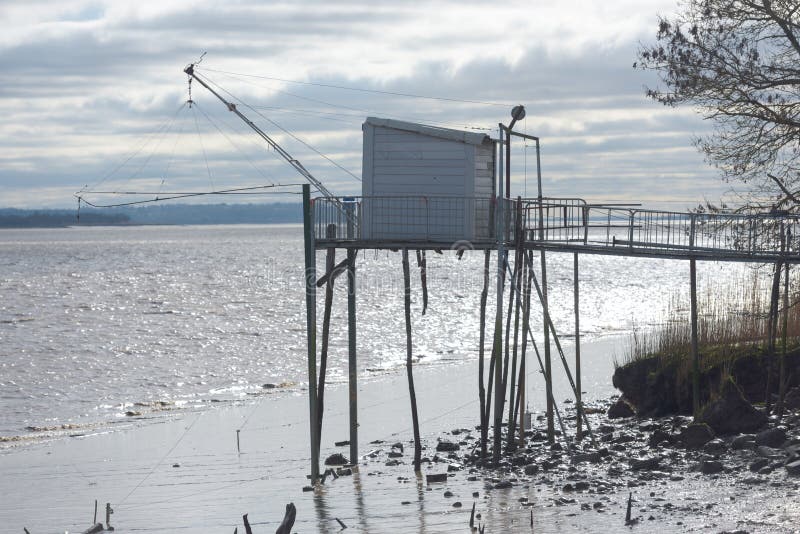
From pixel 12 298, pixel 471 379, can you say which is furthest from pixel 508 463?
pixel 12 298

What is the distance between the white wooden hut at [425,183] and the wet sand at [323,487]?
4760 mm

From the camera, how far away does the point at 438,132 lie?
22.1 meters

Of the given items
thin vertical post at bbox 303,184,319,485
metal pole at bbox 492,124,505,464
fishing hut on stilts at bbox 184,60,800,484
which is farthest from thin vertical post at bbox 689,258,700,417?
thin vertical post at bbox 303,184,319,485

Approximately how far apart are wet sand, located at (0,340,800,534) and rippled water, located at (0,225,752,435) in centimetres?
451

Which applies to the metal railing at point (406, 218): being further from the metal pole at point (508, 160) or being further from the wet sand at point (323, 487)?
the wet sand at point (323, 487)

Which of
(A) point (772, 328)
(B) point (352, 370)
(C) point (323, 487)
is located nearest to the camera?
(C) point (323, 487)

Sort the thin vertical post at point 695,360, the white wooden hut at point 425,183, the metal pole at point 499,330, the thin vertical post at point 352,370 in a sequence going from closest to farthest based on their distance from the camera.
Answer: the metal pole at point 499,330, the thin vertical post at point 695,360, the white wooden hut at point 425,183, the thin vertical post at point 352,370

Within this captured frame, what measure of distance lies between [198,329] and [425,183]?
3997 centimetres

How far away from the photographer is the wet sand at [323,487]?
1672 centimetres

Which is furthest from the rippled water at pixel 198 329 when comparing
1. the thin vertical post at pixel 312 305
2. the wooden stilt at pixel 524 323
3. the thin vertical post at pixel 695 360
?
the thin vertical post at pixel 695 360

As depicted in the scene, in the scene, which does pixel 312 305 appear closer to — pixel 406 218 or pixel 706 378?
pixel 406 218

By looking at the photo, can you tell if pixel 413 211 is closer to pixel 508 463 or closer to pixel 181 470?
pixel 508 463

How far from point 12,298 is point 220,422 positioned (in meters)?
57.8

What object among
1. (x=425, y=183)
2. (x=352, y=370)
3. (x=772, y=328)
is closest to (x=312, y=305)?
(x=352, y=370)
